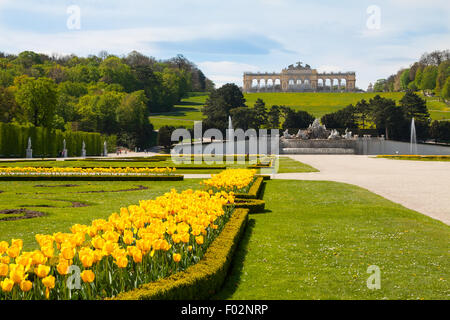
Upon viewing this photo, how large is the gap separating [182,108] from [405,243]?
114850 mm

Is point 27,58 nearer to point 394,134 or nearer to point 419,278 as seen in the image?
point 394,134

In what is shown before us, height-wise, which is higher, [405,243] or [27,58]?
[27,58]

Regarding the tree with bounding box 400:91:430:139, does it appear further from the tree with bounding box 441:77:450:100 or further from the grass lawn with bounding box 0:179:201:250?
the grass lawn with bounding box 0:179:201:250

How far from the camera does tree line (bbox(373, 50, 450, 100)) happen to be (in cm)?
11755

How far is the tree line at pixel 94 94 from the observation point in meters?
60.4

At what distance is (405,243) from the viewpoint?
8.79 metres

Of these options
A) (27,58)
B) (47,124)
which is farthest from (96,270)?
(27,58)

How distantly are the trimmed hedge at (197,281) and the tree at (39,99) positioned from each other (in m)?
56.9

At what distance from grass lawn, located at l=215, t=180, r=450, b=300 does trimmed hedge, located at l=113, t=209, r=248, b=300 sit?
26cm

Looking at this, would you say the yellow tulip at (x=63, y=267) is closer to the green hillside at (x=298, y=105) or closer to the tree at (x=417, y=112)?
the tree at (x=417, y=112)

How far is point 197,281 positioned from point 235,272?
1.61 m

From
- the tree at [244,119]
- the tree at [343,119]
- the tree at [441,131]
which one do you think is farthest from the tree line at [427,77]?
the tree at [244,119]

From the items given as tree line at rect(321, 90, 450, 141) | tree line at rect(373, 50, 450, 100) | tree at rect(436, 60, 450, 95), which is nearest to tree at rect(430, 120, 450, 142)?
tree line at rect(321, 90, 450, 141)

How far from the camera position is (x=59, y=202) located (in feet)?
46.6
